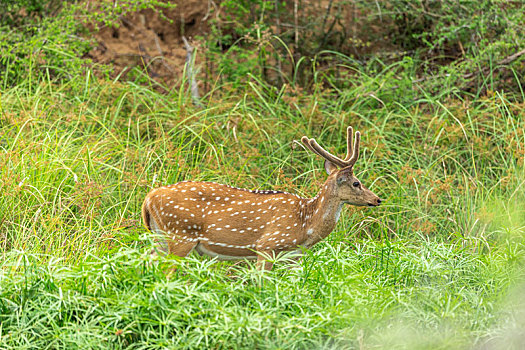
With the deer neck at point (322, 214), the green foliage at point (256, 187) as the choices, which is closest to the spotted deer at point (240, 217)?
the deer neck at point (322, 214)

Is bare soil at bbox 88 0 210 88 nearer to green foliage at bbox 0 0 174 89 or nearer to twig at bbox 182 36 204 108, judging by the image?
twig at bbox 182 36 204 108

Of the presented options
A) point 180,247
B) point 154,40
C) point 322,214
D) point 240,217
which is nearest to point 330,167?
point 322,214

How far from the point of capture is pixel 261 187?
733 centimetres

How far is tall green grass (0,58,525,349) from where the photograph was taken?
4391 millimetres

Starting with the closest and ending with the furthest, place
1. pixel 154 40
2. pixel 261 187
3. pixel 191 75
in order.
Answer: pixel 261 187
pixel 191 75
pixel 154 40

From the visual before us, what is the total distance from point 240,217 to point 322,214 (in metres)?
0.62

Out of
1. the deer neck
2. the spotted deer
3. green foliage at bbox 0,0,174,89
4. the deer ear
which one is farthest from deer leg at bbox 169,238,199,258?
green foliage at bbox 0,0,174,89

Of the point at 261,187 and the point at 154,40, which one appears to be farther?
the point at 154,40

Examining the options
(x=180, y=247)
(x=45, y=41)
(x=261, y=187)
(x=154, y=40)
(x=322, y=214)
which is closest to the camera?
(x=180, y=247)

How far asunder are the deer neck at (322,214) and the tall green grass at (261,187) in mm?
152

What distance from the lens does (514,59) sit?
8828 mm

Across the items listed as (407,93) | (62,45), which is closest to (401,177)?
(407,93)

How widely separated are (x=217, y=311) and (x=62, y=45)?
550 centimetres

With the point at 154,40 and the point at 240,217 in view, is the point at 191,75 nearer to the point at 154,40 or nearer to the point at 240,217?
the point at 154,40
